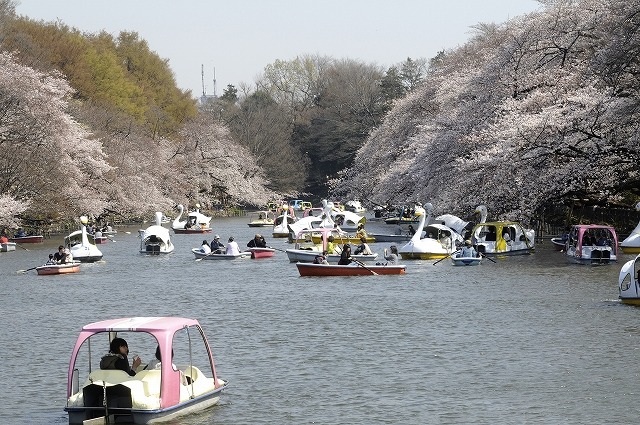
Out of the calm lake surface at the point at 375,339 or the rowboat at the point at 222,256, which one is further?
the rowboat at the point at 222,256

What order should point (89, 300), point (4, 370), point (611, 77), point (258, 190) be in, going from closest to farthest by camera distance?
point (4, 370) < point (89, 300) < point (611, 77) < point (258, 190)

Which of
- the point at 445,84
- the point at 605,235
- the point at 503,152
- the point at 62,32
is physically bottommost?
the point at 605,235

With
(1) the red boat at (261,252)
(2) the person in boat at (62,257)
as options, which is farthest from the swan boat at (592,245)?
(2) the person in boat at (62,257)

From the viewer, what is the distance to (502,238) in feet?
174

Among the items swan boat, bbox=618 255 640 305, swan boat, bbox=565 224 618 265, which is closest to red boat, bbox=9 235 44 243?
swan boat, bbox=565 224 618 265

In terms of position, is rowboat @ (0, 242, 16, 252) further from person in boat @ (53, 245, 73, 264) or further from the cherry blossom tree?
the cherry blossom tree

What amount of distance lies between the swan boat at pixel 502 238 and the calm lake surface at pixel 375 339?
271 cm

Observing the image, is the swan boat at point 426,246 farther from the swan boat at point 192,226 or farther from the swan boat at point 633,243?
the swan boat at point 192,226

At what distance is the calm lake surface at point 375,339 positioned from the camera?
2150 cm

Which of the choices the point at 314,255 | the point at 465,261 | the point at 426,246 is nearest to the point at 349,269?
the point at 465,261

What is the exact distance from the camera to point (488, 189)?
186 ft

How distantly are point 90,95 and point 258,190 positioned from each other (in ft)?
78.7

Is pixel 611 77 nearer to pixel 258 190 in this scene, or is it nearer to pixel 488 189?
pixel 488 189

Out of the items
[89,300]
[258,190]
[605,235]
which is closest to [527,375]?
[89,300]
